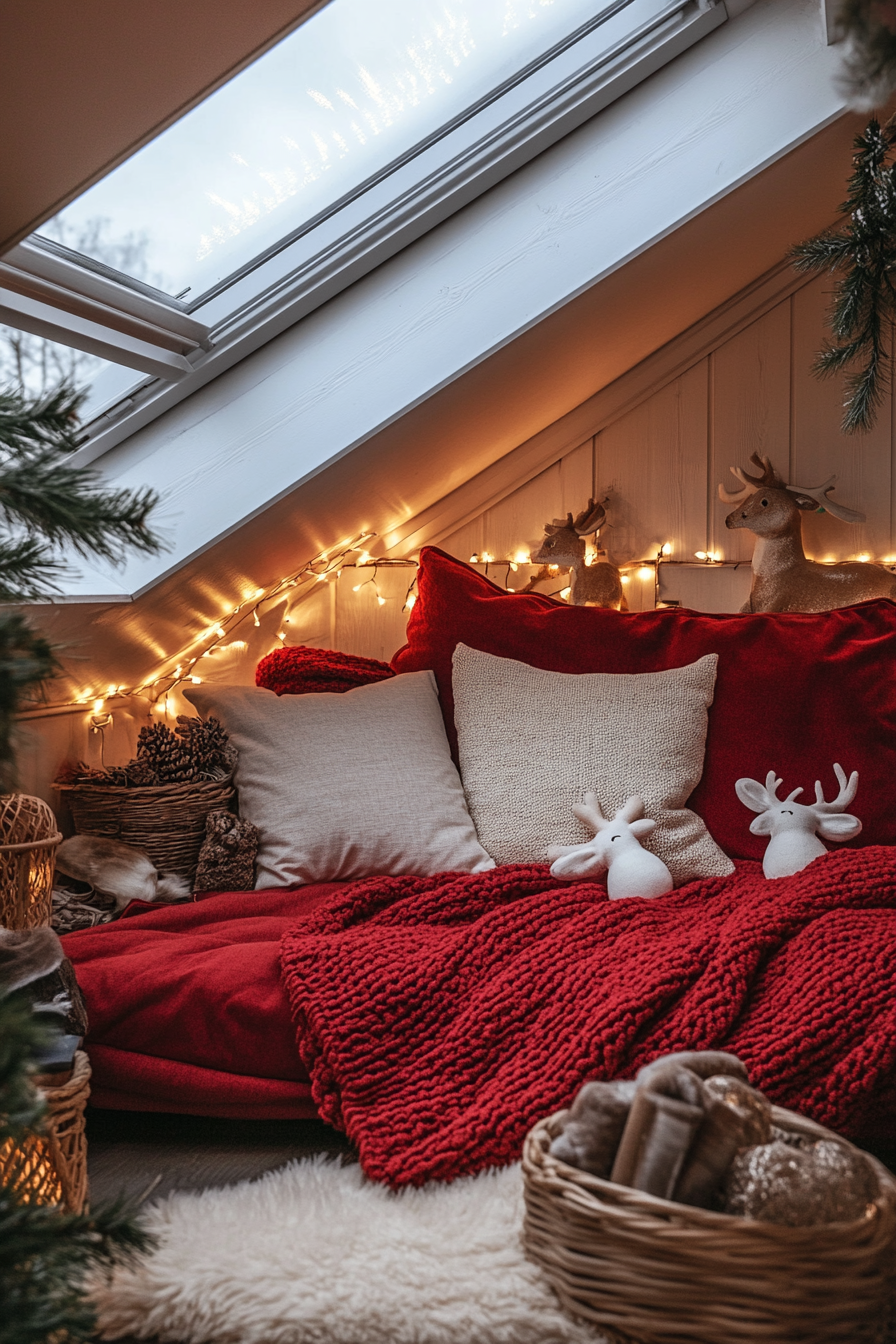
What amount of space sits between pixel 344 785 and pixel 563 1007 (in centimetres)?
65

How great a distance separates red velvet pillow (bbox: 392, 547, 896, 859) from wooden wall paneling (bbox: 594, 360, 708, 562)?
49cm

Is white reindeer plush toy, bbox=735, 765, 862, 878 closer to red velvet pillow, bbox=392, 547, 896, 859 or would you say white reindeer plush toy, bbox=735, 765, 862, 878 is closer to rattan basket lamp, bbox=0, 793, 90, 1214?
red velvet pillow, bbox=392, 547, 896, 859

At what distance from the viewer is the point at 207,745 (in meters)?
1.81

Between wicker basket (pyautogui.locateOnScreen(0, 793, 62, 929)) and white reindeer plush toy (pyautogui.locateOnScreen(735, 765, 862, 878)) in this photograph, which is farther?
white reindeer plush toy (pyautogui.locateOnScreen(735, 765, 862, 878))

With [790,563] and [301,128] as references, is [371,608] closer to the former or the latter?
[790,563]

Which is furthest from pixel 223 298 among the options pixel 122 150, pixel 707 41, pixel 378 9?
pixel 707 41

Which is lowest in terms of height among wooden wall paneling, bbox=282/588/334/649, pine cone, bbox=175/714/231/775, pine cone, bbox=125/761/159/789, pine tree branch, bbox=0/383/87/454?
pine cone, bbox=125/761/159/789

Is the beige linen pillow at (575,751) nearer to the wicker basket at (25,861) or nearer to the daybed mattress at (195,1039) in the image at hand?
the daybed mattress at (195,1039)

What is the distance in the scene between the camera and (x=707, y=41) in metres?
1.82

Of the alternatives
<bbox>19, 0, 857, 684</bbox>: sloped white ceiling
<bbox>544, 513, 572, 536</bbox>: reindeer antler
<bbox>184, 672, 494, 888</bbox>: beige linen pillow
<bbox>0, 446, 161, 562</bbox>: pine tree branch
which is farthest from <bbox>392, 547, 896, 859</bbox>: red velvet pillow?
<bbox>0, 446, 161, 562</bbox>: pine tree branch

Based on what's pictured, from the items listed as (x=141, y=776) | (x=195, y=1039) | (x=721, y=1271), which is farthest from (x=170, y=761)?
(x=721, y=1271)

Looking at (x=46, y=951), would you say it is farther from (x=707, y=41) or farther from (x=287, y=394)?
(x=707, y=41)

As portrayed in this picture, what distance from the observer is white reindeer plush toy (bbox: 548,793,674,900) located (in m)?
1.57

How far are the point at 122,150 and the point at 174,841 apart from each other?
1085 mm
